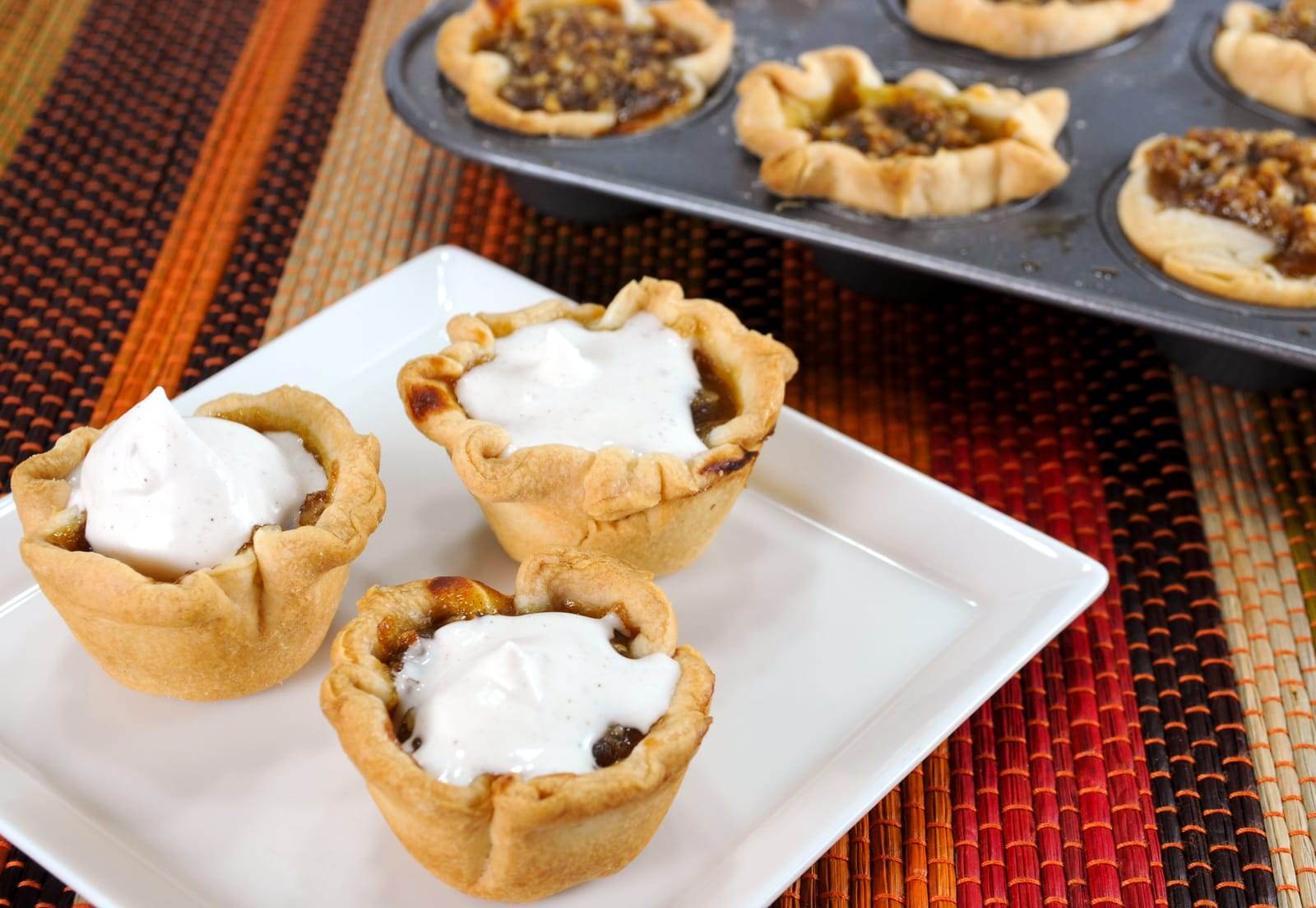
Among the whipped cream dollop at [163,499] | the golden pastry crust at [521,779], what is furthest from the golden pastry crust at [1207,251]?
the whipped cream dollop at [163,499]

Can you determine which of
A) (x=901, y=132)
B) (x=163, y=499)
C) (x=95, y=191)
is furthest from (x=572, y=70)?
(x=163, y=499)

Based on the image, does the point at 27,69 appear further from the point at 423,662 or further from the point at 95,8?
the point at 423,662

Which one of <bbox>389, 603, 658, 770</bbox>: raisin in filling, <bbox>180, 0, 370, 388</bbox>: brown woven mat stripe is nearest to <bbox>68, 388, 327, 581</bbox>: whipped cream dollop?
<bbox>389, 603, 658, 770</bbox>: raisin in filling

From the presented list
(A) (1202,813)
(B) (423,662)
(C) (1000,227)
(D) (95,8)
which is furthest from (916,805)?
(D) (95,8)

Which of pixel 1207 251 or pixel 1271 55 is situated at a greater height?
pixel 1271 55

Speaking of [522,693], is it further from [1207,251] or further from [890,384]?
[1207,251]

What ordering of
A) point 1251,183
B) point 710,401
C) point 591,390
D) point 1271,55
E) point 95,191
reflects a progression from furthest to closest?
1. point 95,191
2. point 1271,55
3. point 1251,183
4. point 710,401
5. point 591,390

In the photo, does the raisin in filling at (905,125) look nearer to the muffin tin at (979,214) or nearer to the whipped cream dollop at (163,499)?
the muffin tin at (979,214)

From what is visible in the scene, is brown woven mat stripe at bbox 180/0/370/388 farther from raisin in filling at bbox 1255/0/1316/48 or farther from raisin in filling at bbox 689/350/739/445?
raisin in filling at bbox 1255/0/1316/48
